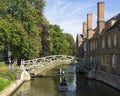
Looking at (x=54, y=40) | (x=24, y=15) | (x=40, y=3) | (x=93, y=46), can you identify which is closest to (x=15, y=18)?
(x=24, y=15)

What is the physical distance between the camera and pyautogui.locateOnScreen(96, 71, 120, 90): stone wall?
121 feet

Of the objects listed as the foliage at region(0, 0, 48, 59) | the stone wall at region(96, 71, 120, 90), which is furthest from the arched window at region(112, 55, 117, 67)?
the foliage at region(0, 0, 48, 59)

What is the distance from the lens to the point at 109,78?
1622 inches

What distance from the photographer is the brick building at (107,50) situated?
3994cm

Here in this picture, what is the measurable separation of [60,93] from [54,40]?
7156 cm

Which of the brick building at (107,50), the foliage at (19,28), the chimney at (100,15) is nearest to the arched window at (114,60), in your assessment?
the brick building at (107,50)

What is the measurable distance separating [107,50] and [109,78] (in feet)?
18.2

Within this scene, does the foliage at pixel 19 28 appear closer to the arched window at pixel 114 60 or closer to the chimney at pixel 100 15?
the chimney at pixel 100 15

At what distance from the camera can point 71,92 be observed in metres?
35.5

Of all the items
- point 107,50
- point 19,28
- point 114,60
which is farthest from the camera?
point 19,28

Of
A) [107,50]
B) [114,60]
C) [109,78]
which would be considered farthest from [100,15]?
[109,78]

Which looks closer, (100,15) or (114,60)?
(114,60)

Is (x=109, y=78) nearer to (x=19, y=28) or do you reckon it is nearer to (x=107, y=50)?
(x=107, y=50)

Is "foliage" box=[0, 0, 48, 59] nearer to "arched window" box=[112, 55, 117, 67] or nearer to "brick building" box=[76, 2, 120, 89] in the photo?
"brick building" box=[76, 2, 120, 89]
